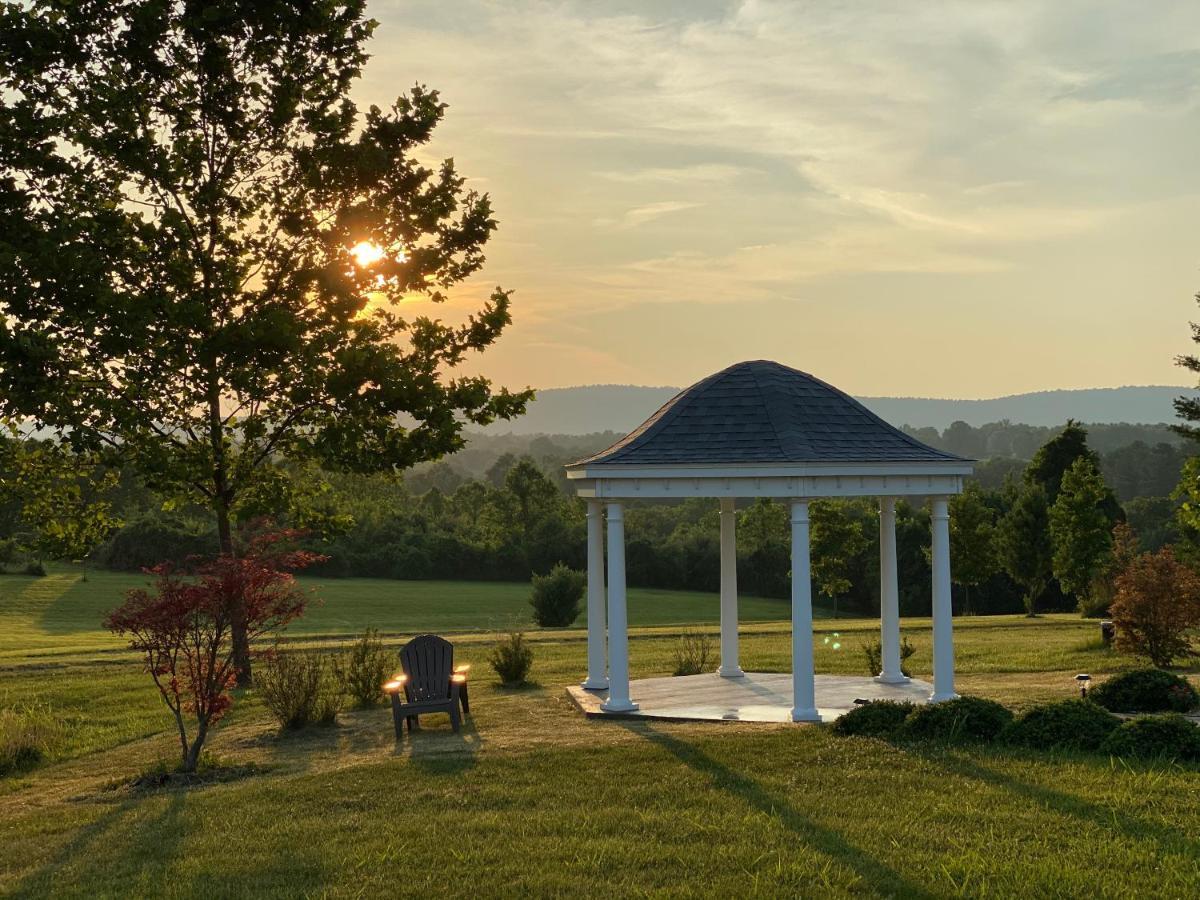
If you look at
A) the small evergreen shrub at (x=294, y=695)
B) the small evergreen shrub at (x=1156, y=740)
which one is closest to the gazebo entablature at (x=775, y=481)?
the small evergreen shrub at (x=1156, y=740)

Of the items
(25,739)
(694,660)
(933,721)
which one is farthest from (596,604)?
(25,739)

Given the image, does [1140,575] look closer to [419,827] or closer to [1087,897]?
[1087,897]

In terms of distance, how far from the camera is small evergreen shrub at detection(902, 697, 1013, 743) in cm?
1287

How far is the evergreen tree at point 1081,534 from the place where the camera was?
124 feet

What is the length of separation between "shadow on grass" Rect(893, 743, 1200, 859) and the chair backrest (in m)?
6.15

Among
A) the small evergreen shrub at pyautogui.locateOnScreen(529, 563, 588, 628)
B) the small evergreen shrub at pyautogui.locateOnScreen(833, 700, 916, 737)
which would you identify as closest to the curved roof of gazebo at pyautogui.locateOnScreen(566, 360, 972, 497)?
the small evergreen shrub at pyautogui.locateOnScreen(833, 700, 916, 737)

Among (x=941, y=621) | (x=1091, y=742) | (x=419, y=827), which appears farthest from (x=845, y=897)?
(x=941, y=621)

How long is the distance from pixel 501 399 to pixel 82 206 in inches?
283

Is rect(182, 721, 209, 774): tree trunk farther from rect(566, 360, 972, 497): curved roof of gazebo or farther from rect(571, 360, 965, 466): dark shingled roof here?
rect(571, 360, 965, 466): dark shingled roof

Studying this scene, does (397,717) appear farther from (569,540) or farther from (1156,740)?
(569,540)

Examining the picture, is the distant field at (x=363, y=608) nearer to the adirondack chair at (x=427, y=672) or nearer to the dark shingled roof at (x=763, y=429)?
the adirondack chair at (x=427, y=672)

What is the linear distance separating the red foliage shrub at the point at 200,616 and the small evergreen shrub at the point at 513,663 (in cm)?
603

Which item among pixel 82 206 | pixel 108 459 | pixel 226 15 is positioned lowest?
pixel 108 459

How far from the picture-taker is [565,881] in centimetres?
854
